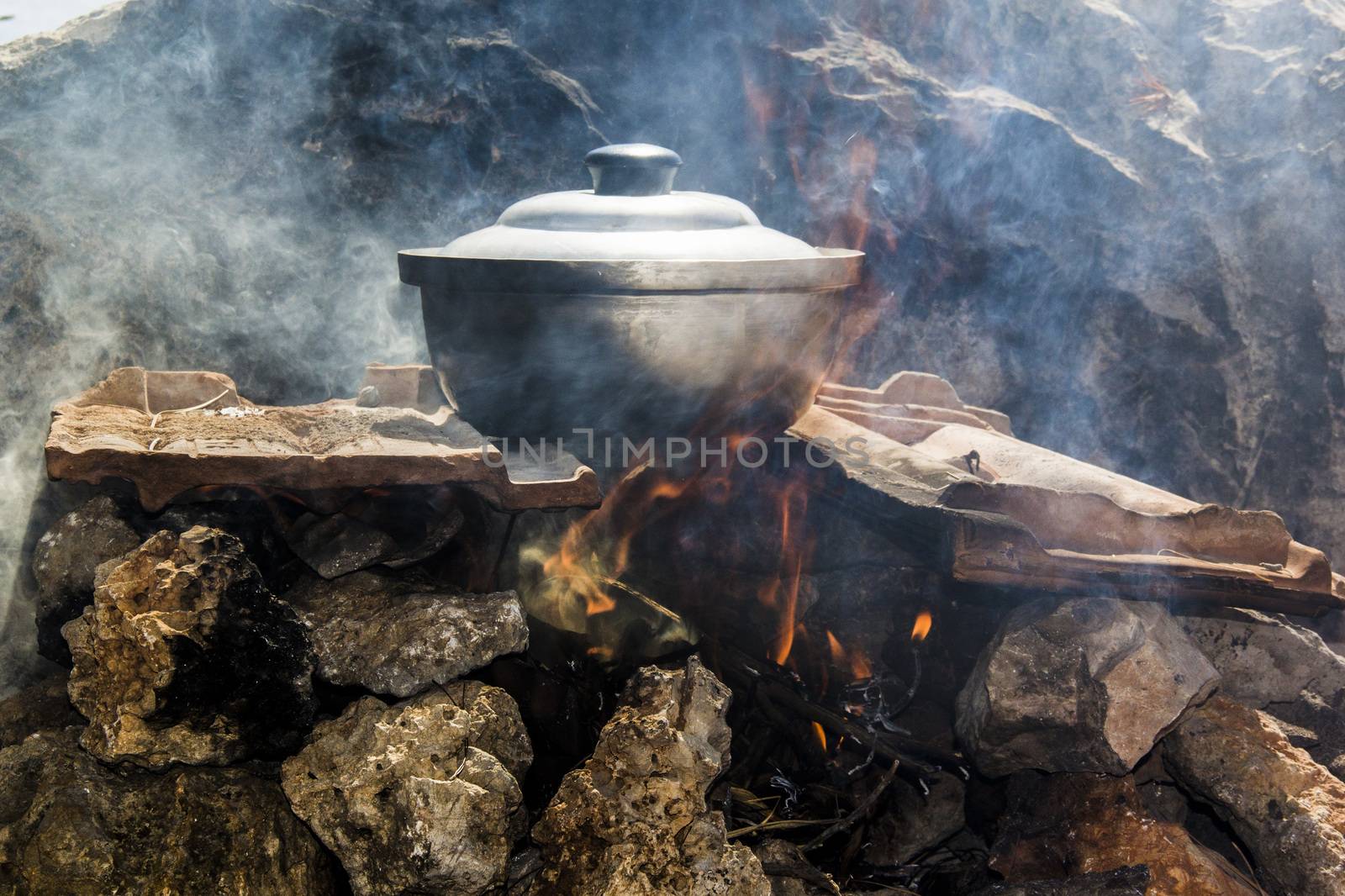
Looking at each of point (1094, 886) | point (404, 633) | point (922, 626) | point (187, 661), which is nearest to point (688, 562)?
point (922, 626)

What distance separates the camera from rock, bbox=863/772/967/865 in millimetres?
2699

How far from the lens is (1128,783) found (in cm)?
253

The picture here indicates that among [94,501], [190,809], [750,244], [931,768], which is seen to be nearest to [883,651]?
[931,768]

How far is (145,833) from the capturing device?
2055 mm

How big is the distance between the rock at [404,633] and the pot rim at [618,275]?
0.88 metres

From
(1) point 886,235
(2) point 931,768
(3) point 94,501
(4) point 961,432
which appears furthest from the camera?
(1) point 886,235

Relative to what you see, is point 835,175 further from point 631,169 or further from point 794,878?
point 794,878

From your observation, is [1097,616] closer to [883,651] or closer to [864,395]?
[883,651]

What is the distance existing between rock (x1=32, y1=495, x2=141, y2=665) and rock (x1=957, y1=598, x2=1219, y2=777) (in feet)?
7.98

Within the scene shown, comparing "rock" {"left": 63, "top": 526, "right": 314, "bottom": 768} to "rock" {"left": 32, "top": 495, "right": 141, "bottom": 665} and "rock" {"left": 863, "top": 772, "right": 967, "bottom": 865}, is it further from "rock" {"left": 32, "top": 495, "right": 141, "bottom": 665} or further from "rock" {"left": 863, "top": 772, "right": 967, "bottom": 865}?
"rock" {"left": 863, "top": 772, "right": 967, "bottom": 865}

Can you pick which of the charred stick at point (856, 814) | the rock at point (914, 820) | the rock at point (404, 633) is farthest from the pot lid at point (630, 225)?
the rock at point (914, 820)

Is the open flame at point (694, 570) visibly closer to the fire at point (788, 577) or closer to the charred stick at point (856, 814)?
the fire at point (788, 577)

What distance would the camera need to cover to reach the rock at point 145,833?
1.98m

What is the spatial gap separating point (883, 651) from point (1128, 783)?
844 mm
